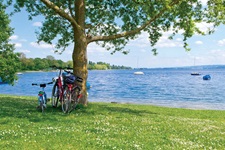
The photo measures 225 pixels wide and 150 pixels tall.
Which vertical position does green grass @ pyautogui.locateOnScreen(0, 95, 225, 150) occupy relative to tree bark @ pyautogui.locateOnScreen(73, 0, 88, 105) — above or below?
below

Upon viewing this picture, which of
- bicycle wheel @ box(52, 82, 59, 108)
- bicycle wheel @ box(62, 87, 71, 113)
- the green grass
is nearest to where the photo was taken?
the green grass

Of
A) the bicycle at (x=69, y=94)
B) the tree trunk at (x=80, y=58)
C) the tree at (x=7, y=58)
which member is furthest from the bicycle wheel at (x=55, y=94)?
the tree at (x=7, y=58)

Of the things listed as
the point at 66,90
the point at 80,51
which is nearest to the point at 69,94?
the point at 66,90

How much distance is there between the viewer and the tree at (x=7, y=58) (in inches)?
1621

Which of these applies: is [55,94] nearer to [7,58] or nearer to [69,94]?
[69,94]

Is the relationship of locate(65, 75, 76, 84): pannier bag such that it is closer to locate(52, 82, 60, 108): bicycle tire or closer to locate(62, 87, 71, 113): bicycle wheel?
locate(62, 87, 71, 113): bicycle wheel

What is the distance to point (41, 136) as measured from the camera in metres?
10.2

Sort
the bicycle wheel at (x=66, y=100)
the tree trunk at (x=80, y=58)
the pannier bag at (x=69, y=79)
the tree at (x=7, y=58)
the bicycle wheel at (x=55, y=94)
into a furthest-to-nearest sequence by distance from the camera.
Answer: the tree at (x=7, y=58) → the tree trunk at (x=80, y=58) → the bicycle wheel at (x=55, y=94) → the pannier bag at (x=69, y=79) → the bicycle wheel at (x=66, y=100)

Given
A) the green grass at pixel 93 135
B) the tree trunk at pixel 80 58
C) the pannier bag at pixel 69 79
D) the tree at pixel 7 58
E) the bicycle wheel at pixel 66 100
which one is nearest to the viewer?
the green grass at pixel 93 135

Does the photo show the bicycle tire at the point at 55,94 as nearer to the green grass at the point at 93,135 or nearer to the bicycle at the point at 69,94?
the bicycle at the point at 69,94

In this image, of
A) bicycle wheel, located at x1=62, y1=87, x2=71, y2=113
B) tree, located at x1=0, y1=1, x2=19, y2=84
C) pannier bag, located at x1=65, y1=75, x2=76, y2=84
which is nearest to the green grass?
bicycle wheel, located at x1=62, y1=87, x2=71, y2=113

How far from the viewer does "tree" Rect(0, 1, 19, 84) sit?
4117cm

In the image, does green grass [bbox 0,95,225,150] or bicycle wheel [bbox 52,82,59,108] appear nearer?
green grass [bbox 0,95,225,150]

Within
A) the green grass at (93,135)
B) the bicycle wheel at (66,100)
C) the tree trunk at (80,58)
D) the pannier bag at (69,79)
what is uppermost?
the tree trunk at (80,58)
